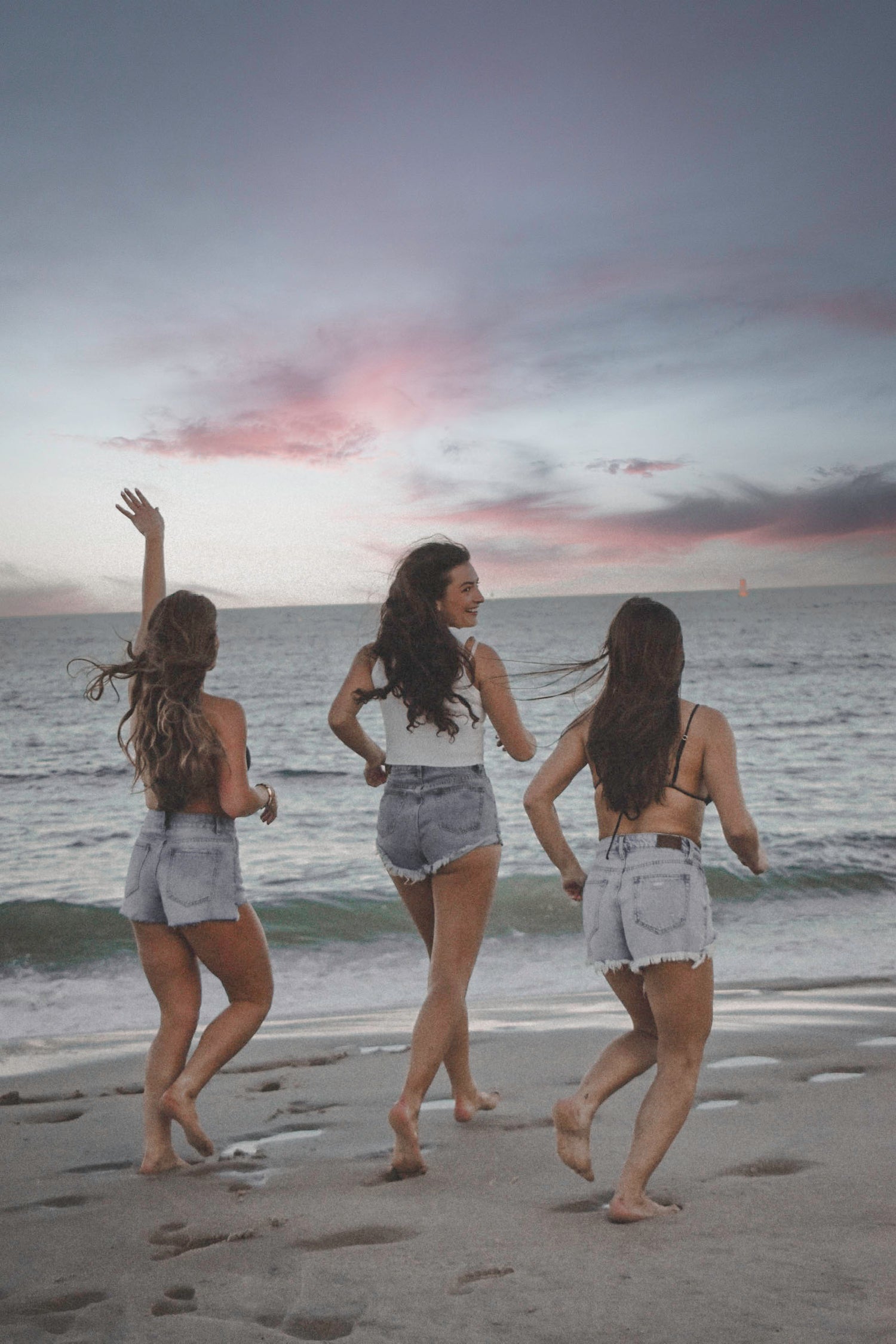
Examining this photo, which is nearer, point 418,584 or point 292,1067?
point 418,584

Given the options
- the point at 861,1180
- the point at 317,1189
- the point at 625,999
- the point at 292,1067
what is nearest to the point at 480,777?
the point at 625,999

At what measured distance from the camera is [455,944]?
3.72 metres

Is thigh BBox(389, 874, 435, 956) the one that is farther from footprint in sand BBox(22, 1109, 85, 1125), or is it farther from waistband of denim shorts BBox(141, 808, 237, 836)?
footprint in sand BBox(22, 1109, 85, 1125)

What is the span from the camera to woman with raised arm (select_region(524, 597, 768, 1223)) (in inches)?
118

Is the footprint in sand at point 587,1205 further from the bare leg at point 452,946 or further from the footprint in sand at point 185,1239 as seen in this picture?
the footprint in sand at point 185,1239

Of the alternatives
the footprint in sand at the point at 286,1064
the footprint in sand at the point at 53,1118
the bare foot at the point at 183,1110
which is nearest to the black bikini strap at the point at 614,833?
the bare foot at the point at 183,1110

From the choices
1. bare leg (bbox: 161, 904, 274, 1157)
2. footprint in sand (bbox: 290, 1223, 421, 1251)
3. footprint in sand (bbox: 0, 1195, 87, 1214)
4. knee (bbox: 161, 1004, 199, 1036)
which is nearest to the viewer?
footprint in sand (bbox: 290, 1223, 421, 1251)

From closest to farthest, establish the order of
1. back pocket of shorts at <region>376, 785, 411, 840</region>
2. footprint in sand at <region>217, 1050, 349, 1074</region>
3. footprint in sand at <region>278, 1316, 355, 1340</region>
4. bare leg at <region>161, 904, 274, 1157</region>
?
footprint in sand at <region>278, 1316, 355, 1340</region> < bare leg at <region>161, 904, 274, 1157</region> < back pocket of shorts at <region>376, 785, 411, 840</region> < footprint in sand at <region>217, 1050, 349, 1074</region>

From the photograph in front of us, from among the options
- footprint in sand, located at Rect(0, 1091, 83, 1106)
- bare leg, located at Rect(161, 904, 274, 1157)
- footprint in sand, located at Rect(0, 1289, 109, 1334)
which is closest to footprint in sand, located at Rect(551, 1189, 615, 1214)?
bare leg, located at Rect(161, 904, 274, 1157)

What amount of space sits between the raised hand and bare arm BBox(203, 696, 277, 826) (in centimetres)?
91

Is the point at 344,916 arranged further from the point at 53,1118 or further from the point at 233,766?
the point at 233,766

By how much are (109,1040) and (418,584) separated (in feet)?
11.4

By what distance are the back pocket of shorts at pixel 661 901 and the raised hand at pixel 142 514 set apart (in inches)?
93.4

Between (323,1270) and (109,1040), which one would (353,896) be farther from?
(323,1270)
